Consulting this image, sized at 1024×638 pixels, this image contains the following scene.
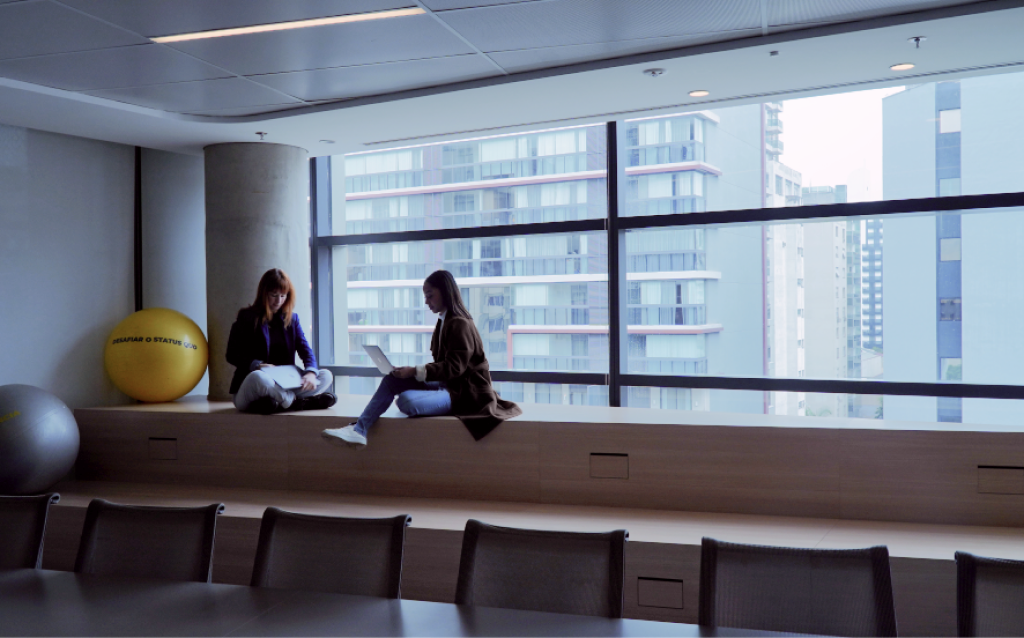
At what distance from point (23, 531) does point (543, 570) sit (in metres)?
1.80

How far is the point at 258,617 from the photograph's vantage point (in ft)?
6.27

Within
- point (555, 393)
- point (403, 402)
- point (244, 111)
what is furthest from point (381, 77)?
point (555, 393)

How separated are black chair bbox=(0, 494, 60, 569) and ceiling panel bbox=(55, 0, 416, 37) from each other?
87.7 inches

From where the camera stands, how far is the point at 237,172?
6168 mm

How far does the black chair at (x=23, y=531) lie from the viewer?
263cm

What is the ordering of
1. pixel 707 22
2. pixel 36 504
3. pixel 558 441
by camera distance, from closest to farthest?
pixel 36 504
pixel 707 22
pixel 558 441

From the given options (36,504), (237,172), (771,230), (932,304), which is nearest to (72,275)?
(237,172)

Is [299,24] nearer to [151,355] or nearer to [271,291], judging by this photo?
[271,291]

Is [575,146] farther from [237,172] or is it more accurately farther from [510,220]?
[237,172]

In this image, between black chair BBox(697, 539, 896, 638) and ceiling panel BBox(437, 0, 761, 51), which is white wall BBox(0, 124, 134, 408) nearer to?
ceiling panel BBox(437, 0, 761, 51)

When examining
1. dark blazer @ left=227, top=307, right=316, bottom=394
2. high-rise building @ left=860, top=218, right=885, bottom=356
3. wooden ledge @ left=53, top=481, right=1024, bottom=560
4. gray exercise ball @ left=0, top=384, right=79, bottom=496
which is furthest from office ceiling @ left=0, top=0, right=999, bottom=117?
wooden ledge @ left=53, top=481, right=1024, bottom=560

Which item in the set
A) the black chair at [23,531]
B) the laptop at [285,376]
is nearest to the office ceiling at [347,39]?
the laptop at [285,376]

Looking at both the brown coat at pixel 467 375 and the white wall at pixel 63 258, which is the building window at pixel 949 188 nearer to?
the brown coat at pixel 467 375

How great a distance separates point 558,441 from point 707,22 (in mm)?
→ 2417
